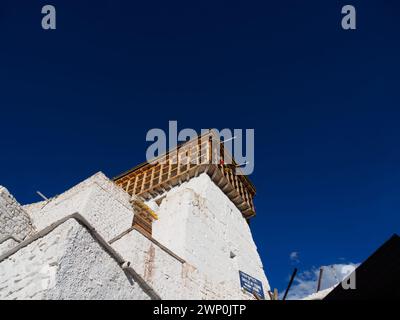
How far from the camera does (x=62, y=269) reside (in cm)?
539

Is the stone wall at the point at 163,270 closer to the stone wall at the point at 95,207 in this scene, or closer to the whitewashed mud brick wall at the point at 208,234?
the whitewashed mud brick wall at the point at 208,234

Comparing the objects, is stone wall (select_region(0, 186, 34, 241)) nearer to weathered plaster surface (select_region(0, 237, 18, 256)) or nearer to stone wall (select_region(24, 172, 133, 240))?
stone wall (select_region(24, 172, 133, 240))

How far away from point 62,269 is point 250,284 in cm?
1312

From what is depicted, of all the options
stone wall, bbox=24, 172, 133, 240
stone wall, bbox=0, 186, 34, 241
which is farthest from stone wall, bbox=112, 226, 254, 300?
stone wall, bbox=0, 186, 34, 241

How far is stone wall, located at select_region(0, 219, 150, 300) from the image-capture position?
525 centimetres

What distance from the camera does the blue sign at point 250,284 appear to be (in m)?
16.2

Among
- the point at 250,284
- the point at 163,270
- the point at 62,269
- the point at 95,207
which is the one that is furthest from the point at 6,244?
the point at 250,284

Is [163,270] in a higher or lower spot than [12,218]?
lower

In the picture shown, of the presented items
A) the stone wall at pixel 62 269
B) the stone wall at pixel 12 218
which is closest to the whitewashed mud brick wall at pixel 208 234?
the stone wall at pixel 12 218

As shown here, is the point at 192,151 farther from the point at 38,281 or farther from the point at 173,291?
the point at 38,281

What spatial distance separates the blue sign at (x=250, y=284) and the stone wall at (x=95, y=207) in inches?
252

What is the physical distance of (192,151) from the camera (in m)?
21.0

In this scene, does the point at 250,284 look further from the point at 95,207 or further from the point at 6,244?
the point at 6,244
